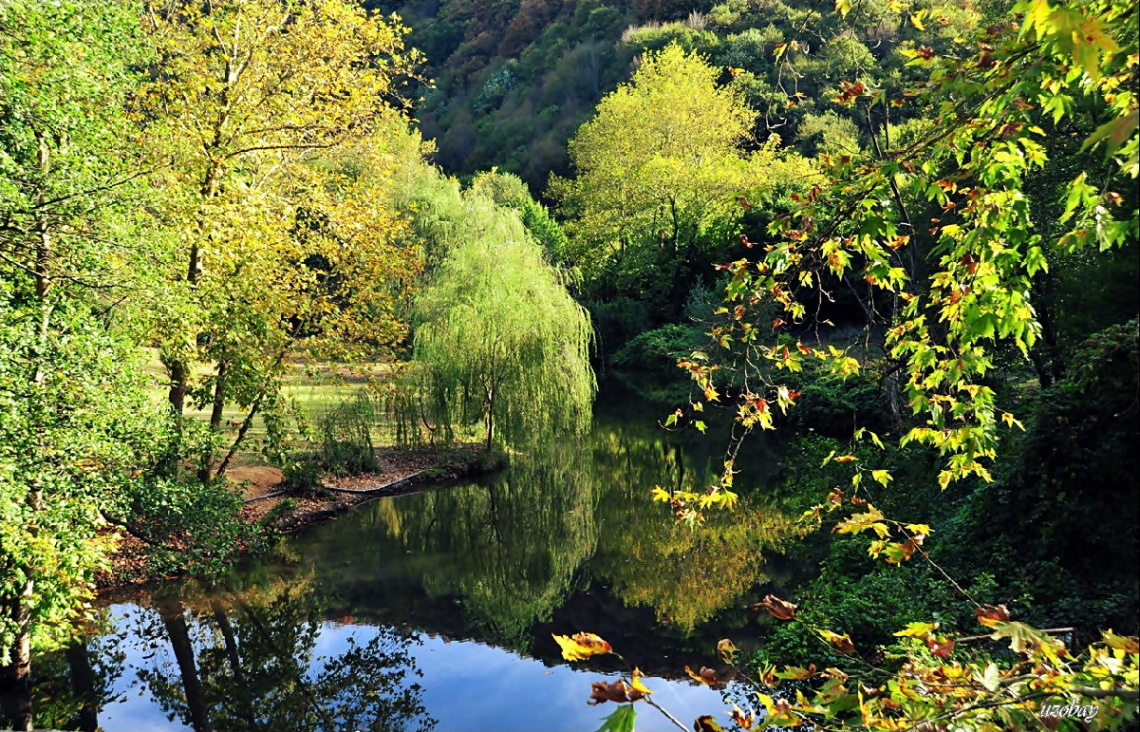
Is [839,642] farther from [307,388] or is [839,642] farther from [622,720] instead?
[307,388]

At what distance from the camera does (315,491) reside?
15133 mm

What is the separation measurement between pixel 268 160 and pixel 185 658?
768 centimetres

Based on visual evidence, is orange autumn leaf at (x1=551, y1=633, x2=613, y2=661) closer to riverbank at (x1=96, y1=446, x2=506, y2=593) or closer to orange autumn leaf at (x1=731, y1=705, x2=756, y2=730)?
orange autumn leaf at (x1=731, y1=705, x2=756, y2=730)

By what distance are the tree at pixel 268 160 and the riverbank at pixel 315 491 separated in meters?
1.35

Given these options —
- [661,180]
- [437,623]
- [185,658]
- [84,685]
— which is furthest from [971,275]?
[661,180]

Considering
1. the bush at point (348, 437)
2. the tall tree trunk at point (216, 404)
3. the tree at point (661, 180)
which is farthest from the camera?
the tree at point (661, 180)

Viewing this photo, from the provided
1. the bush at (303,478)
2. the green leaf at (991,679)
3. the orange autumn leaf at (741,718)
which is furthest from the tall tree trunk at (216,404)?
the green leaf at (991,679)

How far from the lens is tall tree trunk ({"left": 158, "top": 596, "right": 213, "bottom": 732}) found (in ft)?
26.3

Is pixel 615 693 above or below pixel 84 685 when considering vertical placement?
above

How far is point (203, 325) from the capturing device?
10.8m

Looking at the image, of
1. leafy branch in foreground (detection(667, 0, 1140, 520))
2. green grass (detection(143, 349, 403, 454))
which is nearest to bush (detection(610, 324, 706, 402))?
green grass (detection(143, 349, 403, 454))

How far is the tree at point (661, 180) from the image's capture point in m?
31.3

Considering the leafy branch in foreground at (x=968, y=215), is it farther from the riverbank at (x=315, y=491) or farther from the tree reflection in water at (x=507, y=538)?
the riverbank at (x=315, y=491)

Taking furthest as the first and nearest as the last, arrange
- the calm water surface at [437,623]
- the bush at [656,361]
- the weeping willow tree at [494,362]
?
the bush at [656,361] → the weeping willow tree at [494,362] → the calm water surface at [437,623]
